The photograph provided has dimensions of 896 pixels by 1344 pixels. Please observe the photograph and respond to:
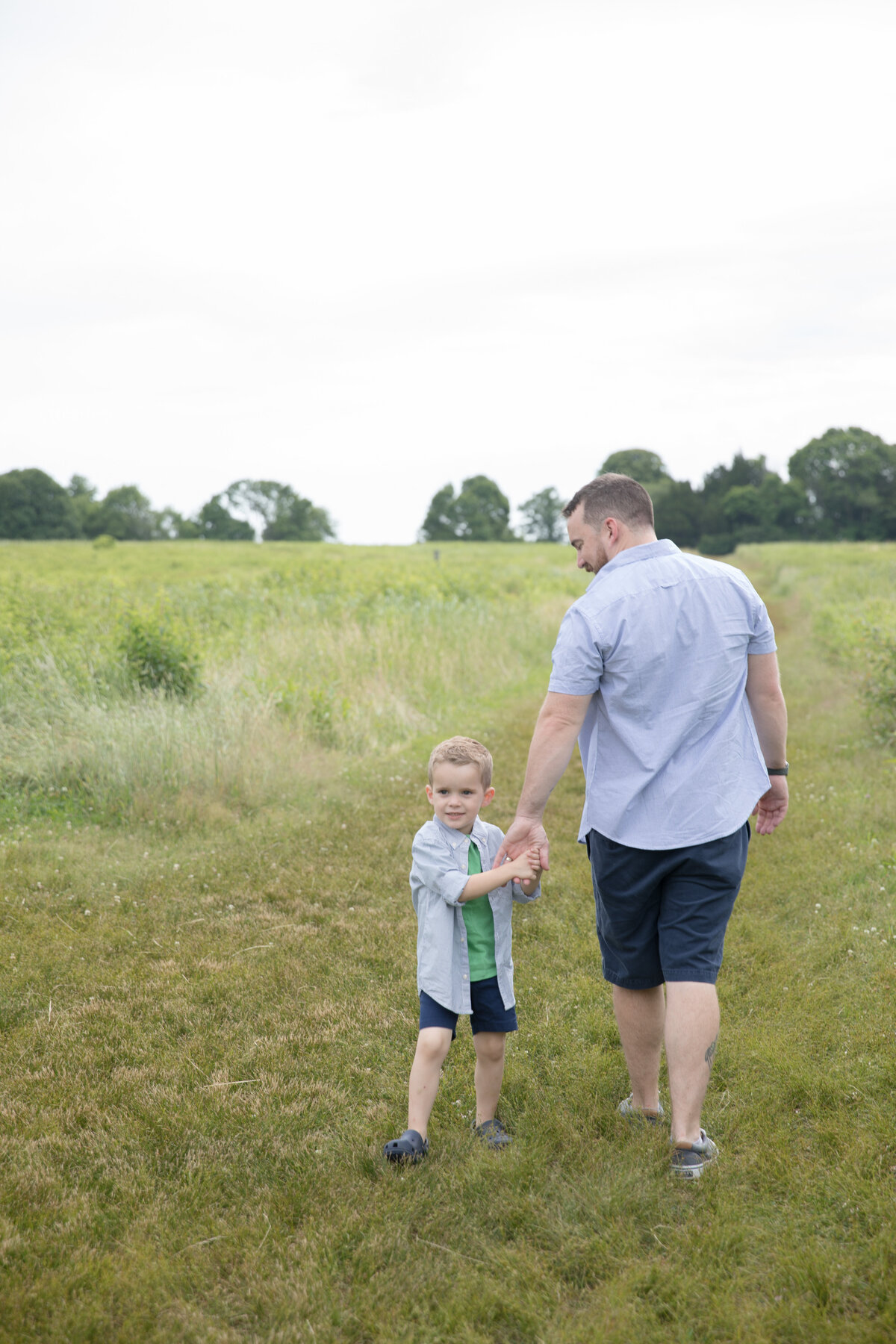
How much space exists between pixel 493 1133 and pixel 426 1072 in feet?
1.25

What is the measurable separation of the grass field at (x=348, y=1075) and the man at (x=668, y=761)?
450 millimetres

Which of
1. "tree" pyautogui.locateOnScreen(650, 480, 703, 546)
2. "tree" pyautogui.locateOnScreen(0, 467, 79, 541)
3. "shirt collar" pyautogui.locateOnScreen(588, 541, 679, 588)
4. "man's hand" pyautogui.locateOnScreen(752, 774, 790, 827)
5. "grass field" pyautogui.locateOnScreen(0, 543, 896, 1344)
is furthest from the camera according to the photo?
"tree" pyautogui.locateOnScreen(650, 480, 703, 546)

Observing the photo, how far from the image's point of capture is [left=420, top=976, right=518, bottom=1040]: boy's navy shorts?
128 inches

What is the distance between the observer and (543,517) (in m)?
89.2

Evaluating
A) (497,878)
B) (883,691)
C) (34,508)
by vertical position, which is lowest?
(883,691)

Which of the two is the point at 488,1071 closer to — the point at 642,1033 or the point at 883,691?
the point at 642,1033

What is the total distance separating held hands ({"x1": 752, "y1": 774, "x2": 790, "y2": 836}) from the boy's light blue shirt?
1019mm

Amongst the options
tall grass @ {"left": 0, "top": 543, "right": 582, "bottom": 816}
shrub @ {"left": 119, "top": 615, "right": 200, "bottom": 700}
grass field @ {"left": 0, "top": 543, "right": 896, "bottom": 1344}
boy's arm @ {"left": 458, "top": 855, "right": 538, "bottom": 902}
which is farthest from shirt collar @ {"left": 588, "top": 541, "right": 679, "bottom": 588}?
shrub @ {"left": 119, "top": 615, "right": 200, "bottom": 700}

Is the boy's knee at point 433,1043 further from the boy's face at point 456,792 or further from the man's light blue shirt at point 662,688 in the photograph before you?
the man's light blue shirt at point 662,688

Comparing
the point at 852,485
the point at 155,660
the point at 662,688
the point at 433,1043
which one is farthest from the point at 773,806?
the point at 852,485

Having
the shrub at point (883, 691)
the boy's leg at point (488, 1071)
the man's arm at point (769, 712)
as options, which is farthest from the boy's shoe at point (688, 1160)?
the shrub at point (883, 691)

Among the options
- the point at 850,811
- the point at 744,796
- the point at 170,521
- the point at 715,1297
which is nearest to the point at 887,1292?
the point at 715,1297

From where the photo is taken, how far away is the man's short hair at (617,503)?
126 inches

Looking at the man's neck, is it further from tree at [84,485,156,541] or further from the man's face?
tree at [84,485,156,541]
